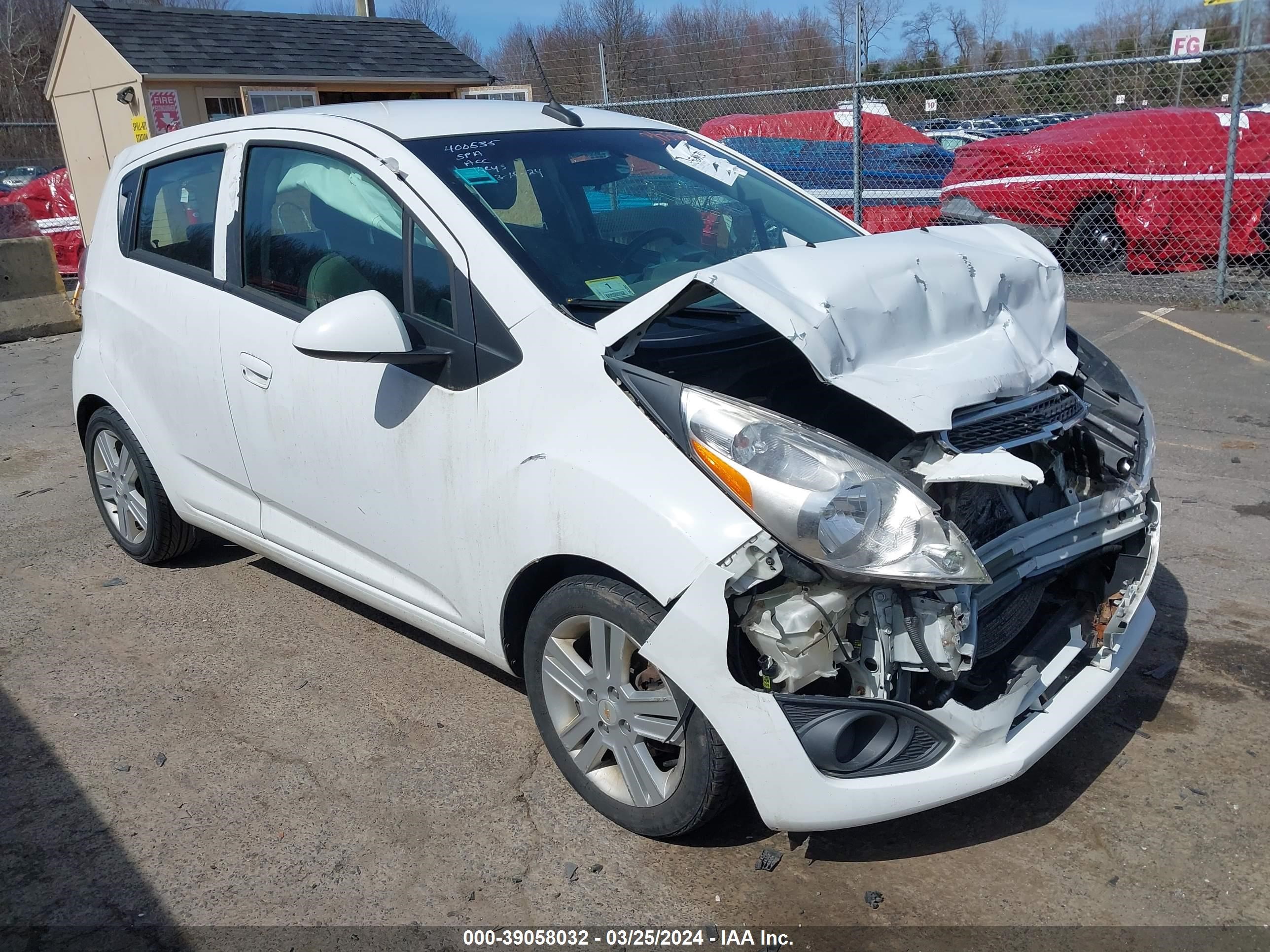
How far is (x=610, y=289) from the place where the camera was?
3137mm

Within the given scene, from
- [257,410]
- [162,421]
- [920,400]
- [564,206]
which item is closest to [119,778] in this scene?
[257,410]

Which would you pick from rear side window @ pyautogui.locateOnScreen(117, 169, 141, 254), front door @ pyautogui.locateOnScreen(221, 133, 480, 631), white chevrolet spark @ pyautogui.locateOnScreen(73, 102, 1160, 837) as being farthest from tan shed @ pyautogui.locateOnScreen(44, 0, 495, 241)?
white chevrolet spark @ pyautogui.locateOnScreen(73, 102, 1160, 837)

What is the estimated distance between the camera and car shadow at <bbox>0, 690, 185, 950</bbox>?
267 cm

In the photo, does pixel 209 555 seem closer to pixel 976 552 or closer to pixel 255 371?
pixel 255 371

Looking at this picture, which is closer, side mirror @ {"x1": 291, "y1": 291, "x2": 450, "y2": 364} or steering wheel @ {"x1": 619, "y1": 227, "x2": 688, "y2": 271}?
side mirror @ {"x1": 291, "y1": 291, "x2": 450, "y2": 364}

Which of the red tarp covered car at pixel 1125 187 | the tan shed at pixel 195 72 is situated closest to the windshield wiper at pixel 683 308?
the red tarp covered car at pixel 1125 187

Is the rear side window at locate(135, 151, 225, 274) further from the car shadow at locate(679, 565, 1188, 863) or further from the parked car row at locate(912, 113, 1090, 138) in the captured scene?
the parked car row at locate(912, 113, 1090, 138)

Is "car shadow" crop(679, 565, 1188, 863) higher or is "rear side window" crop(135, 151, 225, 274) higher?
"rear side window" crop(135, 151, 225, 274)

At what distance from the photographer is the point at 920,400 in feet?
8.50

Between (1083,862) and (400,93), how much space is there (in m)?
14.0

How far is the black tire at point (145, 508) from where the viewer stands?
14.9ft

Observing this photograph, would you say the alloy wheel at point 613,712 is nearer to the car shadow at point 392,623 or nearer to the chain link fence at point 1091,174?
the car shadow at point 392,623

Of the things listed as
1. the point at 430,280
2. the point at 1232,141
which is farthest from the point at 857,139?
the point at 430,280

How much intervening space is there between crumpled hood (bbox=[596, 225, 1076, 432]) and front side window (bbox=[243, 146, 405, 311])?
0.90 m
